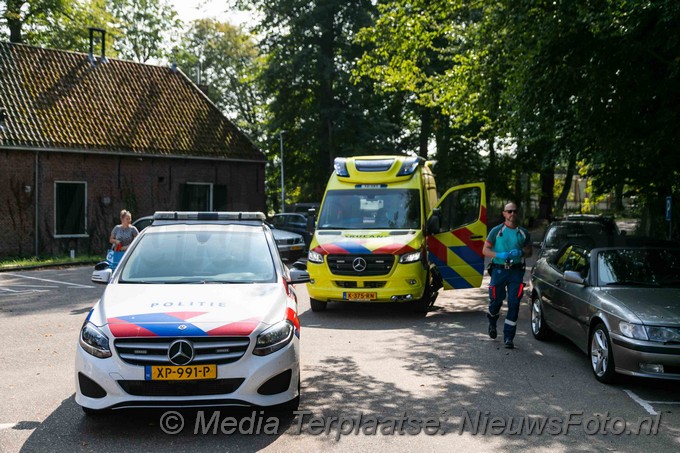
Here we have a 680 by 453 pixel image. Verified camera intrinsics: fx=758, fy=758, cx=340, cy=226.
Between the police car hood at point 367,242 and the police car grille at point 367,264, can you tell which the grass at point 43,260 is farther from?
the police car grille at point 367,264

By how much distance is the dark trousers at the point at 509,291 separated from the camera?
9.71m

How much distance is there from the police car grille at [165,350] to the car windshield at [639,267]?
465cm

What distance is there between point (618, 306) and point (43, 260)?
883 inches

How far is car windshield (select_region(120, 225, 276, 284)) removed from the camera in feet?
22.7

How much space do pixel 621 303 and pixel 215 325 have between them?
4241 millimetres

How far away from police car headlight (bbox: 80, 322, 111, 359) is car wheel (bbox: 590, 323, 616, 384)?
4.83 meters

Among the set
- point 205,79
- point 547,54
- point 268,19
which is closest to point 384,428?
point 547,54

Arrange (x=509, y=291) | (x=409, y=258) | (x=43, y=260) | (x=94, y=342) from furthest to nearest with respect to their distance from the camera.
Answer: (x=43, y=260)
(x=409, y=258)
(x=509, y=291)
(x=94, y=342)

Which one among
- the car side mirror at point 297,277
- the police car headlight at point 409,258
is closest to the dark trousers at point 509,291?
the police car headlight at point 409,258

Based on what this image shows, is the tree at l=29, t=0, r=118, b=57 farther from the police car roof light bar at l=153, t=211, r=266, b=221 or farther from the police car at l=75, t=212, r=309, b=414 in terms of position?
the police car at l=75, t=212, r=309, b=414

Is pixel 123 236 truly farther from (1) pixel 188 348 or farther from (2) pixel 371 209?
(1) pixel 188 348

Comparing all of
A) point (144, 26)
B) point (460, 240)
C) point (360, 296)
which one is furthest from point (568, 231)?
point (144, 26)

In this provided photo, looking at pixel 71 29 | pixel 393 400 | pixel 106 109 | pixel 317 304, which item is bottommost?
pixel 393 400

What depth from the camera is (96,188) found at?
2931 cm
